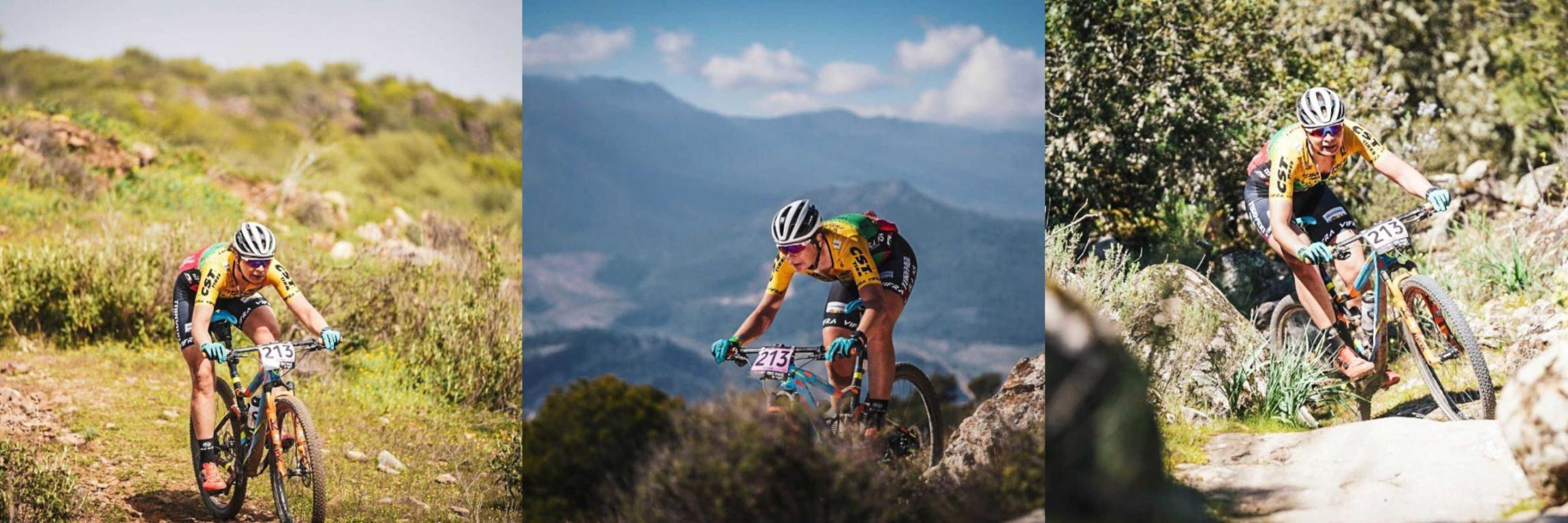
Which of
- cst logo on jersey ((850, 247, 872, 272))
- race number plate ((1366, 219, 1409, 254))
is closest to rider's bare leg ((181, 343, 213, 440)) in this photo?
cst logo on jersey ((850, 247, 872, 272))

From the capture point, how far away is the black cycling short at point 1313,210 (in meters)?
5.30

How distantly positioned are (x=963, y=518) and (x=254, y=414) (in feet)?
9.73

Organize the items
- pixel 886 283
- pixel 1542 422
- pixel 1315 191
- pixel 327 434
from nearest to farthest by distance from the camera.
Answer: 1. pixel 1542 422
2. pixel 886 283
3. pixel 1315 191
4. pixel 327 434

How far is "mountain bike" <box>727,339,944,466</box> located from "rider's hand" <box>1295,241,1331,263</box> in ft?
5.19

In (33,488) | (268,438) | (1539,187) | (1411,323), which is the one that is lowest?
(33,488)

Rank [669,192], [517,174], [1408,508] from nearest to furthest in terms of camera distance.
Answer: [1408,508]
[669,192]
[517,174]

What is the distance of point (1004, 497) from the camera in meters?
→ 5.14

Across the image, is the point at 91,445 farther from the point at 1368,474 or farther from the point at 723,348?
the point at 1368,474

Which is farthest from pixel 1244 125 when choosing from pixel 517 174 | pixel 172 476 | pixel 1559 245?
pixel 172 476

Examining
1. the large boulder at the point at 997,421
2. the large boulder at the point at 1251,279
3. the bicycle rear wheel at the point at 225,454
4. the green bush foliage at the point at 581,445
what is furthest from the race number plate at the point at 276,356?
the large boulder at the point at 1251,279

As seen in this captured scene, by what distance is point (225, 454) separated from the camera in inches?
214

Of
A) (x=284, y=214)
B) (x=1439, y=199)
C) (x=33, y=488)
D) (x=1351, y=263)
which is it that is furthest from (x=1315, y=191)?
(x=33, y=488)

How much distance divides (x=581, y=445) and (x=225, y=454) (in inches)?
66.8

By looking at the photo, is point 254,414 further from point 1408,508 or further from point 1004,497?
point 1408,508
